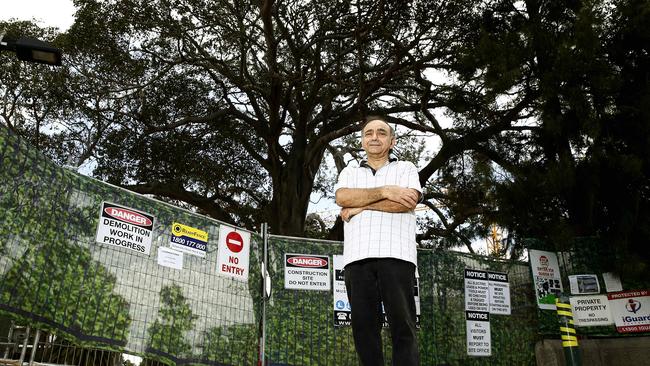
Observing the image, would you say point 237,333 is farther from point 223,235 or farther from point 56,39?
point 56,39

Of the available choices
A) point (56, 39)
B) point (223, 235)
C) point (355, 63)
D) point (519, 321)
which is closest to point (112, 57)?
point (56, 39)

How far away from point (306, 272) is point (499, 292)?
9.67ft

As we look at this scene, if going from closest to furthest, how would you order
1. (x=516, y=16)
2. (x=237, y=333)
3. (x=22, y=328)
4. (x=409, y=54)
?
(x=22, y=328) < (x=237, y=333) < (x=516, y=16) < (x=409, y=54)

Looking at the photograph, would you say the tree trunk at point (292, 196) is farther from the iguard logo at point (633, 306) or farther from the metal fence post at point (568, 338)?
the metal fence post at point (568, 338)

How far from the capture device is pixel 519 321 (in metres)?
7.65

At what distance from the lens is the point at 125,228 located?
532cm

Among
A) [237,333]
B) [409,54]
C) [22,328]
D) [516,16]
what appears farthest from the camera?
[409,54]

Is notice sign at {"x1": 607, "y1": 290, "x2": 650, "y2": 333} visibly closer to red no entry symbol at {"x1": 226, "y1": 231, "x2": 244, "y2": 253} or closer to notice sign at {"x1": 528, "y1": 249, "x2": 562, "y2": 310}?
notice sign at {"x1": 528, "y1": 249, "x2": 562, "y2": 310}

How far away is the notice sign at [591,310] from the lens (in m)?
7.88

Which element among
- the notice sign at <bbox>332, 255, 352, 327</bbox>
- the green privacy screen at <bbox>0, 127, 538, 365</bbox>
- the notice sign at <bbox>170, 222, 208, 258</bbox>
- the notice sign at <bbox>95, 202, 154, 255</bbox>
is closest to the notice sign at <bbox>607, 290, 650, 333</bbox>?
the green privacy screen at <bbox>0, 127, 538, 365</bbox>

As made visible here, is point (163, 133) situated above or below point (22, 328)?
above

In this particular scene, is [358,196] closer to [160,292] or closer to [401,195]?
[401,195]

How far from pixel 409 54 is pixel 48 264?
9.04 meters

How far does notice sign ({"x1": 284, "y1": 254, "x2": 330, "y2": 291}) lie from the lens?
6.43 m
